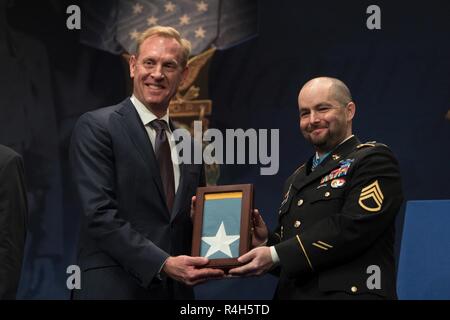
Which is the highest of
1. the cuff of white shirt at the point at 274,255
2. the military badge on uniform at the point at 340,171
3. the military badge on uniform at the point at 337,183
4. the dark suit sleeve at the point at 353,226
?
the military badge on uniform at the point at 340,171

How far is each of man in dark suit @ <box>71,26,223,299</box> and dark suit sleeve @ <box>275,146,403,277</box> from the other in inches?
12.7

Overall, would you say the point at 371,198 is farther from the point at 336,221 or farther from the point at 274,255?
the point at 274,255


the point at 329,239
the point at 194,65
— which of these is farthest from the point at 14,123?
the point at 329,239

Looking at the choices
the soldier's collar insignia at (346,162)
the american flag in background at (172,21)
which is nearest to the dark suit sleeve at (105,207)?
the soldier's collar insignia at (346,162)

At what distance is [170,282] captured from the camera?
320cm

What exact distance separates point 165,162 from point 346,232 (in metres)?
0.80

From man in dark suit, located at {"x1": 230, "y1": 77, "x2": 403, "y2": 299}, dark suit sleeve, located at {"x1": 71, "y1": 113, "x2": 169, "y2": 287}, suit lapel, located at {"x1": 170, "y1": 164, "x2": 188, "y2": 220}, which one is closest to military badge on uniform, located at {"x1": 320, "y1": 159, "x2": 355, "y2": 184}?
man in dark suit, located at {"x1": 230, "y1": 77, "x2": 403, "y2": 299}

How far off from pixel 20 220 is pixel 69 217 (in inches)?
130

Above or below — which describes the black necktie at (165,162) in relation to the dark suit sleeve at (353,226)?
above

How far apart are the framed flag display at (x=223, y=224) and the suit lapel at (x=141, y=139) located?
0.58 ft

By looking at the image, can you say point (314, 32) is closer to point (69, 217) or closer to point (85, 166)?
point (69, 217)

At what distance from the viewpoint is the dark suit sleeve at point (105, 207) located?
3053 millimetres

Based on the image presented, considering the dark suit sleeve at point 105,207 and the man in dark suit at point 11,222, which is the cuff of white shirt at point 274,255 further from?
the man in dark suit at point 11,222

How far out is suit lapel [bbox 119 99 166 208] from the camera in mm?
3203
